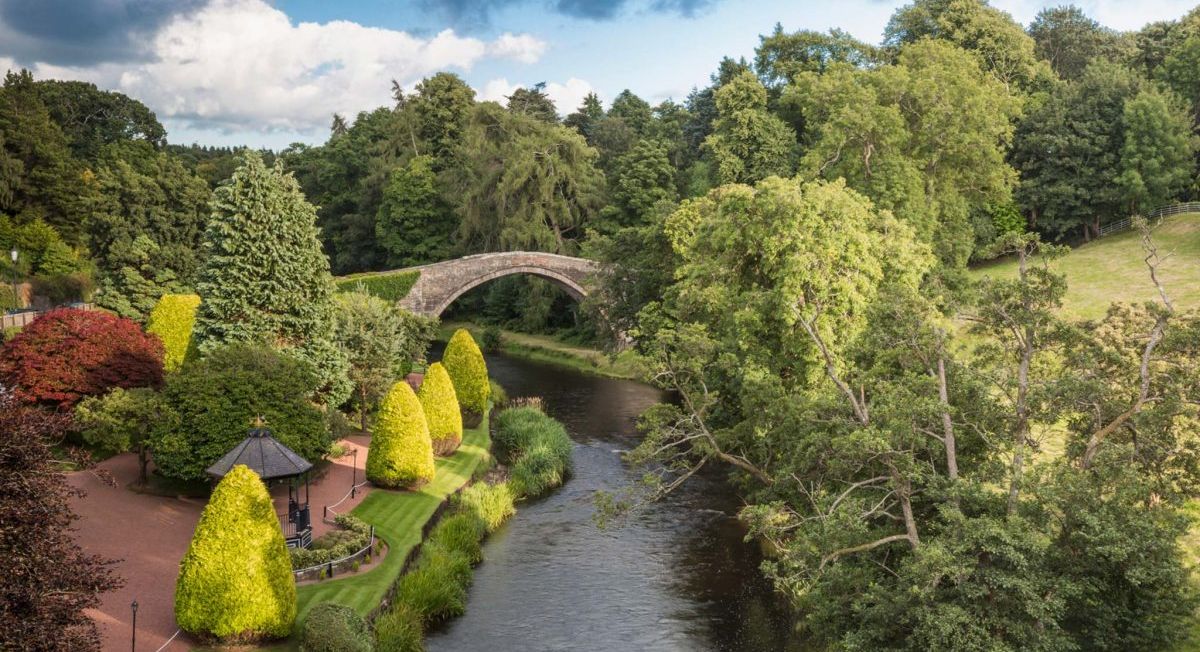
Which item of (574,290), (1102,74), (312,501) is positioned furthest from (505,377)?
(1102,74)

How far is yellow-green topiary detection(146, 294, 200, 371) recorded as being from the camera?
126ft

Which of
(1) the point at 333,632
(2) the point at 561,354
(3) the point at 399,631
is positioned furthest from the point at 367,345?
(2) the point at 561,354

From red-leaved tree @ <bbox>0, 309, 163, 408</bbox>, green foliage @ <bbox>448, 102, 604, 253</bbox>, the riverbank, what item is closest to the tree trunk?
red-leaved tree @ <bbox>0, 309, 163, 408</bbox>

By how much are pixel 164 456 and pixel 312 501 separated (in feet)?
15.0

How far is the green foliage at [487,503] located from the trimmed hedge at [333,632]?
31.9ft

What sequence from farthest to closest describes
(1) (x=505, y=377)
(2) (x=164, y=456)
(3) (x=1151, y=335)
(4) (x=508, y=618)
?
(1) (x=505, y=377) < (2) (x=164, y=456) < (4) (x=508, y=618) < (3) (x=1151, y=335)

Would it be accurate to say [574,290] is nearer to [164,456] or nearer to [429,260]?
[429,260]

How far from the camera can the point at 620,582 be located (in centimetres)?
2509

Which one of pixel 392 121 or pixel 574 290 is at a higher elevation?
pixel 392 121

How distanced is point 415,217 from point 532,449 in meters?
43.2

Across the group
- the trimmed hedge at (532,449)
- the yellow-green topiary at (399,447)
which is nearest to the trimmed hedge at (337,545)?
the yellow-green topiary at (399,447)

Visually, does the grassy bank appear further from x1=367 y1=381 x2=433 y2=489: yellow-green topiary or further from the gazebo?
the gazebo

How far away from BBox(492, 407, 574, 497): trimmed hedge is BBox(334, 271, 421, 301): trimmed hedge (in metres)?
17.8

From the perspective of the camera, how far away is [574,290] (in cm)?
5931
